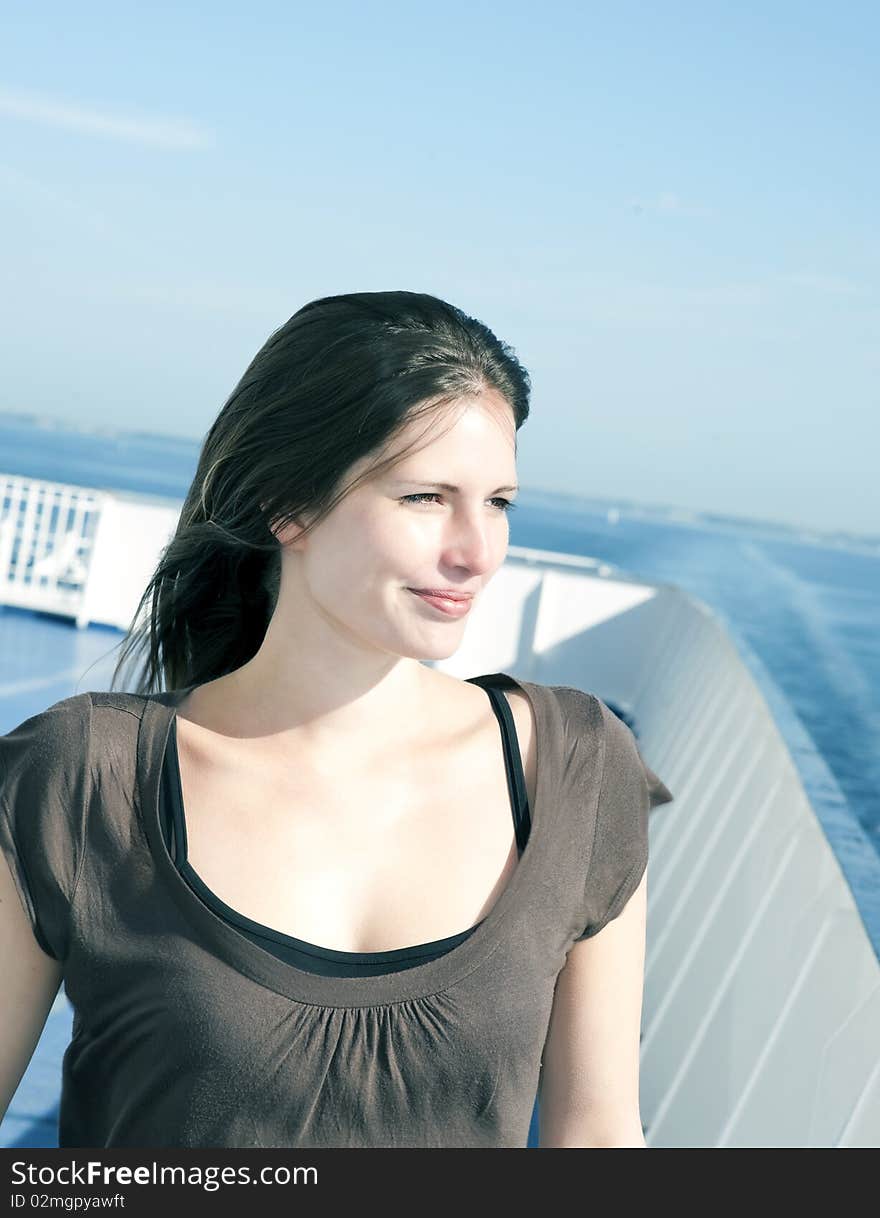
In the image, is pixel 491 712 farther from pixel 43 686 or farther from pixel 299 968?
pixel 43 686

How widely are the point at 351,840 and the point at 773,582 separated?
94.5 feet

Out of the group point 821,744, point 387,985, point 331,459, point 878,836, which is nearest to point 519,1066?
point 387,985

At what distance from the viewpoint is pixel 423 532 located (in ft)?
3.64

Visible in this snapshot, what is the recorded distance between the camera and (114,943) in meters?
1.07

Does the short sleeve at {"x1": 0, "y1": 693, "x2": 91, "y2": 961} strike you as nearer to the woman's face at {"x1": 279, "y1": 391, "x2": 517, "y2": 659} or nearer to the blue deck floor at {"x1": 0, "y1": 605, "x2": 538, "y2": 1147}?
the woman's face at {"x1": 279, "y1": 391, "x2": 517, "y2": 659}

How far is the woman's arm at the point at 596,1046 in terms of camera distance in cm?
113

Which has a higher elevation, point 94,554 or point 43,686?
point 94,554

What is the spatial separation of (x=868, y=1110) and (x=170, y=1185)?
108 centimetres

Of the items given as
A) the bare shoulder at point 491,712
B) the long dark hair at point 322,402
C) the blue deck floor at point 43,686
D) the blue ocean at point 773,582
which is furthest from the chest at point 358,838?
the blue ocean at point 773,582

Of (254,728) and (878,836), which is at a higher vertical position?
(254,728)

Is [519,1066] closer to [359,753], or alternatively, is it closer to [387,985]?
[387,985]

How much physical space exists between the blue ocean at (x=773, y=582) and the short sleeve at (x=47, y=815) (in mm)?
7634

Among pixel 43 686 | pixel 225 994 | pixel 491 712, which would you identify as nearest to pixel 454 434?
pixel 491 712

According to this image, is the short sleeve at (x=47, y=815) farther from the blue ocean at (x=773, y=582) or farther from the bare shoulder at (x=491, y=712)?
the blue ocean at (x=773, y=582)
